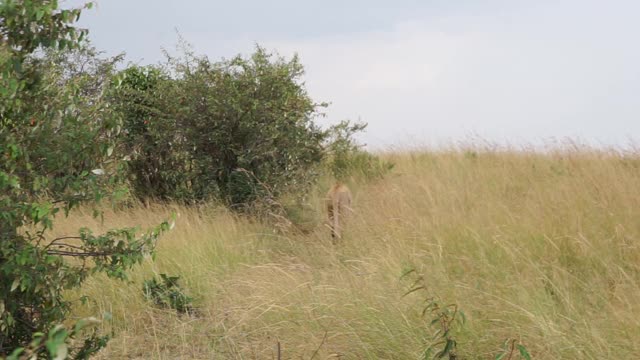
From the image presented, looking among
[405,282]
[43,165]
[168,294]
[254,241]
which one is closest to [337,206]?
[254,241]

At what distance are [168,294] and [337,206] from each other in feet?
7.93

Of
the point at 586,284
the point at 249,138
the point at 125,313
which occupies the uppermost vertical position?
the point at 249,138

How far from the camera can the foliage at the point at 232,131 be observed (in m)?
9.91

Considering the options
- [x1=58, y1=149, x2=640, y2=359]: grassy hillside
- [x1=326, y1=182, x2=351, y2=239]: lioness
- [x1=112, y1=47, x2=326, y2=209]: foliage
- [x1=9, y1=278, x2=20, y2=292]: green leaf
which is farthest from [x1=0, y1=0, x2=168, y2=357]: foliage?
[x1=112, y1=47, x2=326, y2=209]: foliage

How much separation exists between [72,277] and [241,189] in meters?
5.95

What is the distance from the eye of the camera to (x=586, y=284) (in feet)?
17.2

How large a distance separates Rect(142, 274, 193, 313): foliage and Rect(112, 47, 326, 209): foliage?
11.8 feet

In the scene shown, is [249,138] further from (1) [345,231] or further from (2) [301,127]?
(1) [345,231]

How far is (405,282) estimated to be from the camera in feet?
16.4

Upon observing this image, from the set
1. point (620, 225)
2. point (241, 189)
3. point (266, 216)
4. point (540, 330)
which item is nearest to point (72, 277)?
point (540, 330)

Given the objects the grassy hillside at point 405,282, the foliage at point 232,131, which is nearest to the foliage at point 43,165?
the grassy hillside at point 405,282

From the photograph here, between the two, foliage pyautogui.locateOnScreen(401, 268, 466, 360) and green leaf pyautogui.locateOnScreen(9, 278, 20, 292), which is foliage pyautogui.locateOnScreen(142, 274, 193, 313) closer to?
green leaf pyautogui.locateOnScreen(9, 278, 20, 292)

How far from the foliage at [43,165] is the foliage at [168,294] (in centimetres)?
145

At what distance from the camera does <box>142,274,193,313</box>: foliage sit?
5.63 m
